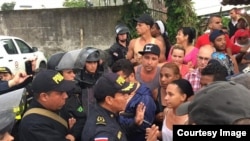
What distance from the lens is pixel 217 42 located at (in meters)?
5.21

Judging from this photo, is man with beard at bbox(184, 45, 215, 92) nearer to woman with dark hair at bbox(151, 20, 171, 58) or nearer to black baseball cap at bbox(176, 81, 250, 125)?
woman with dark hair at bbox(151, 20, 171, 58)

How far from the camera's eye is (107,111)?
3295 mm

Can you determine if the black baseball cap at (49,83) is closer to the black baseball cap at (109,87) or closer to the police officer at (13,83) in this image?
the black baseball cap at (109,87)

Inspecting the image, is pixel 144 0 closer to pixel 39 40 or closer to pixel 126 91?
pixel 39 40

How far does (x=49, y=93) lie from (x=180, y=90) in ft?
3.77

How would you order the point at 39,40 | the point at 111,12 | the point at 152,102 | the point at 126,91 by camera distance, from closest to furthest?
the point at 126,91 → the point at 152,102 → the point at 111,12 → the point at 39,40

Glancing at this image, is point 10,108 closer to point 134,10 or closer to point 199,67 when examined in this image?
point 199,67

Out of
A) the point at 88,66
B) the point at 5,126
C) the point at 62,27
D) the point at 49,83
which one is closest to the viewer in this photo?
the point at 5,126

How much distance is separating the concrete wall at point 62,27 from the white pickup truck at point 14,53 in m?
1.83

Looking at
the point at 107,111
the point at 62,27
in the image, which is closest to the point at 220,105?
the point at 107,111

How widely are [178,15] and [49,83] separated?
10.0m

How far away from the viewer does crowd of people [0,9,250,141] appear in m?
1.78

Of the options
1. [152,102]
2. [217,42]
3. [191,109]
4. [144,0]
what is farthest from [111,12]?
[191,109]

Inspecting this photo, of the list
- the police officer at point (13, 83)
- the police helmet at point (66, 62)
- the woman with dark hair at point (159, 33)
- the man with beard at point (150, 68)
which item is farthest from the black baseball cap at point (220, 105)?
the woman with dark hair at point (159, 33)
